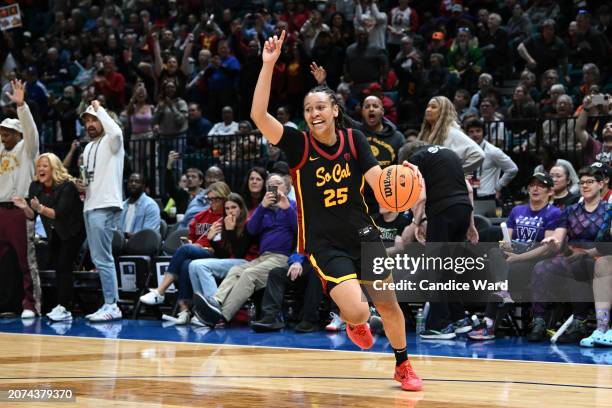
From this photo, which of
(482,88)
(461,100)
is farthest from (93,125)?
(482,88)

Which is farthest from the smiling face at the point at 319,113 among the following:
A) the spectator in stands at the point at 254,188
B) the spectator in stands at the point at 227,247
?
the spectator in stands at the point at 254,188

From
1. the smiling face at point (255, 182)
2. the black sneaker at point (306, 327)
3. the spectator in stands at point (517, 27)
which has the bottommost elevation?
the black sneaker at point (306, 327)

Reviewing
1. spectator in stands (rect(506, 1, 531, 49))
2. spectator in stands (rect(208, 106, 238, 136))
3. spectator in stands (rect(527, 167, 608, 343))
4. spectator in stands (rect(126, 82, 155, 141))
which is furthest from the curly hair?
spectator in stands (rect(126, 82, 155, 141))

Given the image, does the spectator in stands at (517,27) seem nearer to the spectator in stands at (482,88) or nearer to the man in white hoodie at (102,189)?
the spectator in stands at (482,88)

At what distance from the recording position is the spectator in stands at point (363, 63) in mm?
14922

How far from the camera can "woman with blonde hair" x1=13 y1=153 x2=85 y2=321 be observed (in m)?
11.3

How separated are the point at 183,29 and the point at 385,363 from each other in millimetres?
12283

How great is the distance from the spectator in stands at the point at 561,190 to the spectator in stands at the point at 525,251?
401mm

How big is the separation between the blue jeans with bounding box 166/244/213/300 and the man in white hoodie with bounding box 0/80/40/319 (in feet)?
6.61

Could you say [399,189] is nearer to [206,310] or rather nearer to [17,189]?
[206,310]

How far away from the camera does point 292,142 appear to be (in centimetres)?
600

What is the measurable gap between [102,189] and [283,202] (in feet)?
6.99

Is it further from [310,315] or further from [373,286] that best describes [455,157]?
[373,286]

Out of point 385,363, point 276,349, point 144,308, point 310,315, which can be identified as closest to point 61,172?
point 144,308
